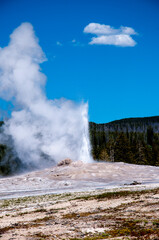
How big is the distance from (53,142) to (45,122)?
11.6 m

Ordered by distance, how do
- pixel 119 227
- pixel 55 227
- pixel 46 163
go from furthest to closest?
pixel 46 163 → pixel 55 227 → pixel 119 227

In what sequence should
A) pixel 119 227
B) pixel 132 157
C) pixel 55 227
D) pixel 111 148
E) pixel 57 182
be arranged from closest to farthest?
pixel 119 227
pixel 55 227
pixel 57 182
pixel 132 157
pixel 111 148

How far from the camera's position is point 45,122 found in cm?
10081

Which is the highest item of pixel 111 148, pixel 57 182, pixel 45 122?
pixel 45 122

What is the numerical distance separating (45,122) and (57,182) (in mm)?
45944

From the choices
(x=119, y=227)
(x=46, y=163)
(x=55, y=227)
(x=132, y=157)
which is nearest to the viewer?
(x=119, y=227)

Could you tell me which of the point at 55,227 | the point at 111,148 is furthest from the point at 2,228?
the point at 111,148

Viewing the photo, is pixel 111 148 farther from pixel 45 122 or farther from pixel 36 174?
pixel 36 174

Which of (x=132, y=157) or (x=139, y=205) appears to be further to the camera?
(x=132, y=157)

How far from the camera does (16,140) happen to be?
9912 centimetres

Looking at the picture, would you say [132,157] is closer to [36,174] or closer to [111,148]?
[111,148]

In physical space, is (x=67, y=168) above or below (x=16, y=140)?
below

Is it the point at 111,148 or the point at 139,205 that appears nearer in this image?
the point at 139,205

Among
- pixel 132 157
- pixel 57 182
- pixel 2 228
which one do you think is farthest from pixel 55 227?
pixel 132 157
